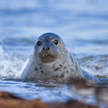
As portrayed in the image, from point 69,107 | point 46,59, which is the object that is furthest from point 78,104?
point 46,59

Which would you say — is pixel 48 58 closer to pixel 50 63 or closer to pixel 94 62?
pixel 50 63

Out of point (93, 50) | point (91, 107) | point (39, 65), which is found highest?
point (93, 50)

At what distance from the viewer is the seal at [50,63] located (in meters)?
4.79

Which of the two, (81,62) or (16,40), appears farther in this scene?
(16,40)

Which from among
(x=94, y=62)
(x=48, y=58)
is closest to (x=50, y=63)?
(x=48, y=58)

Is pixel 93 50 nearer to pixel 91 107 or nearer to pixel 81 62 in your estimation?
pixel 81 62

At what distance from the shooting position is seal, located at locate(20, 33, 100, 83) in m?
4.79

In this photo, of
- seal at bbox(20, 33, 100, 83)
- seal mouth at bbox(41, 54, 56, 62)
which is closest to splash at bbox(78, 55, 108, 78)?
seal at bbox(20, 33, 100, 83)

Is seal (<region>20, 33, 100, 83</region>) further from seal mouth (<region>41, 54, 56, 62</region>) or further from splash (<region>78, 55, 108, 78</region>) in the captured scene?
splash (<region>78, 55, 108, 78</region>)

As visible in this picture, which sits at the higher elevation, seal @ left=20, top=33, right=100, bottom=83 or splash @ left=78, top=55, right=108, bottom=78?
splash @ left=78, top=55, right=108, bottom=78

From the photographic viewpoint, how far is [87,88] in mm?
1751

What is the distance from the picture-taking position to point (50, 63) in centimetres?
491

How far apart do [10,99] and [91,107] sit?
0.61 m

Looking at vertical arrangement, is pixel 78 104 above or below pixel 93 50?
below
